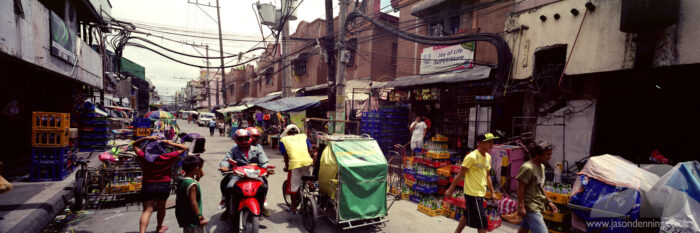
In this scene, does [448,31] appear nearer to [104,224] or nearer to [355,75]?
[355,75]

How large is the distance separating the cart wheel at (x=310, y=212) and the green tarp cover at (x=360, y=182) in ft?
1.60

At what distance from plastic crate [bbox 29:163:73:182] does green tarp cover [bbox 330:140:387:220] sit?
22.9ft

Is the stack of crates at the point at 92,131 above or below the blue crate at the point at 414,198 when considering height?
above

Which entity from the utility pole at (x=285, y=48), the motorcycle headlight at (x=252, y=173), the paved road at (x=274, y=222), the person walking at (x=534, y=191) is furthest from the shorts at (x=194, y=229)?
the utility pole at (x=285, y=48)

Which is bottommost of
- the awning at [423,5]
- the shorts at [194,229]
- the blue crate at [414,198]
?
the blue crate at [414,198]

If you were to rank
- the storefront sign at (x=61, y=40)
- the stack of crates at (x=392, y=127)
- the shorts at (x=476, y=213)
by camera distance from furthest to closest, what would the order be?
the stack of crates at (x=392, y=127)
the storefront sign at (x=61, y=40)
the shorts at (x=476, y=213)

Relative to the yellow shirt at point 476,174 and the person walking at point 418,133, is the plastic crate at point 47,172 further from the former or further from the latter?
the person walking at point 418,133

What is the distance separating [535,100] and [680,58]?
3.01 metres

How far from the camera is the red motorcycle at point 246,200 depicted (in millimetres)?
3686

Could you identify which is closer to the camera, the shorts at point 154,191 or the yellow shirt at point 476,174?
the yellow shirt at point 476,174

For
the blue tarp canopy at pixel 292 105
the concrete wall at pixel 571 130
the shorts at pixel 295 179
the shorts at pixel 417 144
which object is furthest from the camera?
the blue tarp canopy at pixel 292 105

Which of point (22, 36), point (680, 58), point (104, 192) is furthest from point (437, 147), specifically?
point (22, 36)

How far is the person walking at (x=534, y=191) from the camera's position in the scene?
138 inches

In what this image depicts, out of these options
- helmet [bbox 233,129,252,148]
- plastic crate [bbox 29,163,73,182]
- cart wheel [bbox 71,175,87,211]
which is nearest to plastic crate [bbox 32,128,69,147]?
plastic crate [bbox 29,163,73,182]
